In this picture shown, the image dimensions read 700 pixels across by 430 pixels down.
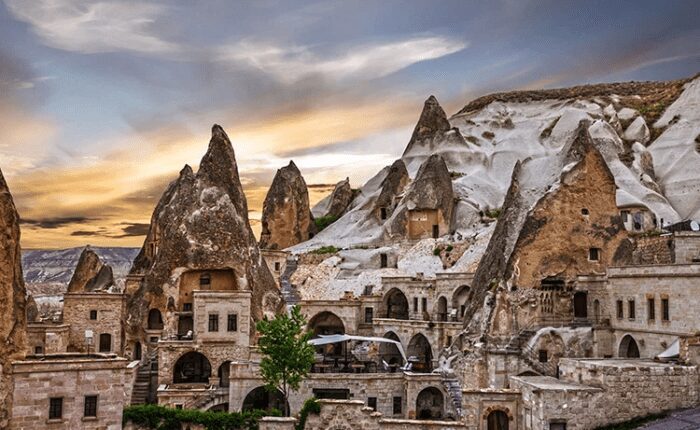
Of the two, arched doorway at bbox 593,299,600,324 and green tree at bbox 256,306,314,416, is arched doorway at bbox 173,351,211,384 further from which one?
arched doorway at bbox 593,299,600,324

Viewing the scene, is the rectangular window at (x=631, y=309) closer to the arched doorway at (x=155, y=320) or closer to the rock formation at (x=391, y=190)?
the arched doorway at (x=155, y=320)

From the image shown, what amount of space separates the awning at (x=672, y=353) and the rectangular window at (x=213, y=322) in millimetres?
25096

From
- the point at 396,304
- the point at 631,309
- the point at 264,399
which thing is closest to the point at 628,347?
the point at 631,309

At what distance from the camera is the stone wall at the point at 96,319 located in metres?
52.1

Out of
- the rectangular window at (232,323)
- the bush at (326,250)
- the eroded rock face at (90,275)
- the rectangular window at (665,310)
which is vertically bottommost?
the rectangular window at (232,323)

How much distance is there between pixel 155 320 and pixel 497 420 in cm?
2790

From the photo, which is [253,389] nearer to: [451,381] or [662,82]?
[451,381]

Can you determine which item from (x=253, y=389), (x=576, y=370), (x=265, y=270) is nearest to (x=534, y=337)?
(x=576, y=370)

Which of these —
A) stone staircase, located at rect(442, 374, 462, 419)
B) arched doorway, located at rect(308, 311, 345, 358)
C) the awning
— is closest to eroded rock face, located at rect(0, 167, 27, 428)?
stone staircase, located at rect(442, 374, 462, 419)

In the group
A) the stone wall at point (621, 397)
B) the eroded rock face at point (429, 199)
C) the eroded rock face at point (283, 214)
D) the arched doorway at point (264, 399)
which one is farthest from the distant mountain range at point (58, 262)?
the stone wall at point (621, 397)

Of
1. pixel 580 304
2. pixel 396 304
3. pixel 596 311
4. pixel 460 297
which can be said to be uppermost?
pixel 460 297

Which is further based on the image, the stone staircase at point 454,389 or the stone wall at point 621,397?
the stone staircase at point 454,389

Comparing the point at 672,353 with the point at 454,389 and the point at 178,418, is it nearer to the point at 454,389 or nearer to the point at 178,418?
the point at 454,389

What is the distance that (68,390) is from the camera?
30297mm
